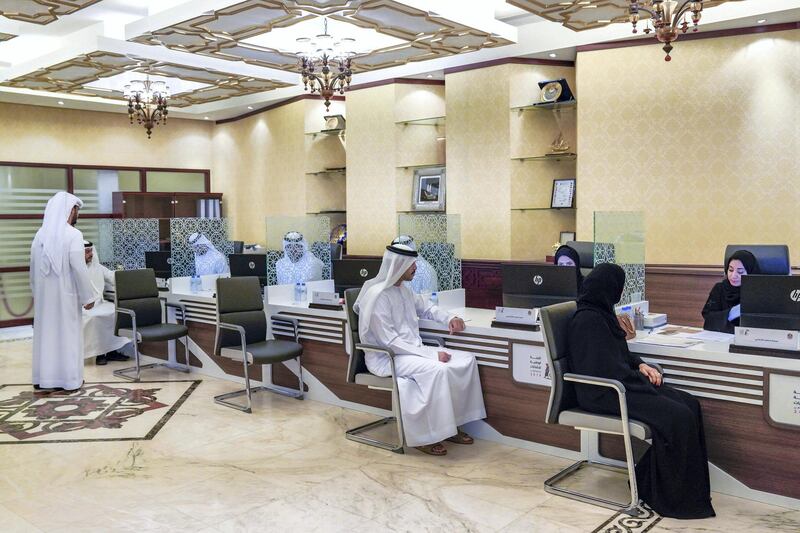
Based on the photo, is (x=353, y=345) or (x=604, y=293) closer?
(x=604, y=293)

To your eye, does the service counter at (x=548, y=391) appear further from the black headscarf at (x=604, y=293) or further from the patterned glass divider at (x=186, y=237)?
the patterned glass divider at (x=186, y=237)

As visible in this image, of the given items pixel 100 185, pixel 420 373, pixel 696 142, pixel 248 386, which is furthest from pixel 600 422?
pixel 100 185

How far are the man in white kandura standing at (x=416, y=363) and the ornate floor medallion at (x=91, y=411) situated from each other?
6.00 feet

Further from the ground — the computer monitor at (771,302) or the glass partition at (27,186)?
the glass partition at (27,186)

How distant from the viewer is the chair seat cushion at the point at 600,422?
3451 mm

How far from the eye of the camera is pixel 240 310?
5828 mm

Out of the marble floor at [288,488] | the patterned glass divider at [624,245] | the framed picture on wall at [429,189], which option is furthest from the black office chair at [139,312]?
the patterned glass divider at [624,245]

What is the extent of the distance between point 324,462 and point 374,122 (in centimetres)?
556

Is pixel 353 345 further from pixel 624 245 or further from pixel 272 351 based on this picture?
pixel 624 245

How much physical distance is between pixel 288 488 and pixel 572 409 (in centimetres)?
162

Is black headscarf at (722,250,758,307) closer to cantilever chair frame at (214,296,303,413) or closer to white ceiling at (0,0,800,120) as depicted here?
white ceiling at (0,0,800,120)

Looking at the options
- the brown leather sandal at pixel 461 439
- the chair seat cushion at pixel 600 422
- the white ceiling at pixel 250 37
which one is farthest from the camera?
the white ceiling at pixel 250 37

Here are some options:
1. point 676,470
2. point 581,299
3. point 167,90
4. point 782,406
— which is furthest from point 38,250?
point 782,406

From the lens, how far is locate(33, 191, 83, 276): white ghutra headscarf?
19.9 feet
